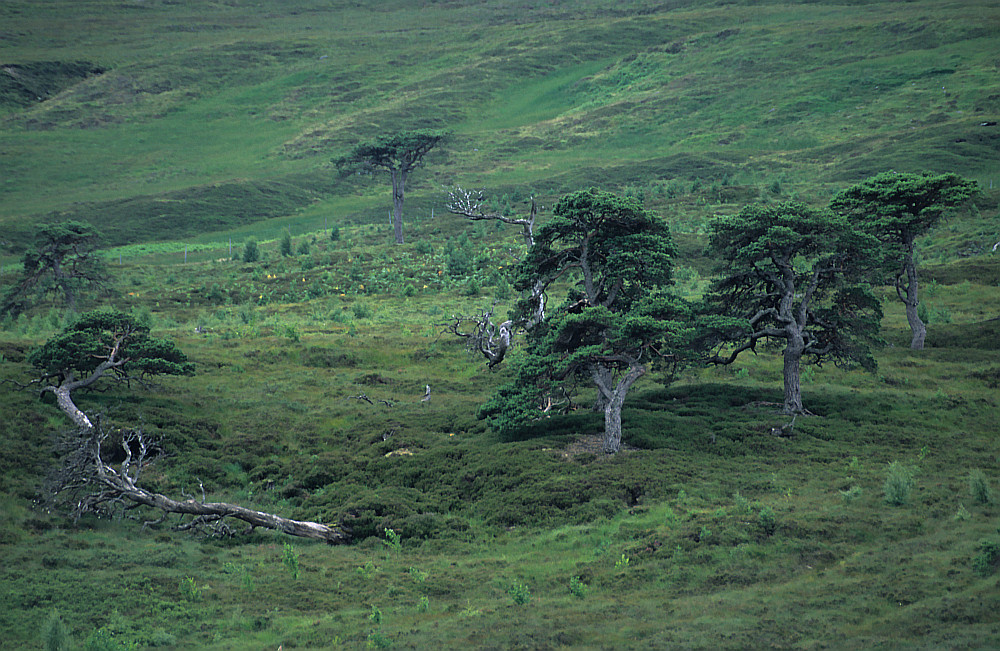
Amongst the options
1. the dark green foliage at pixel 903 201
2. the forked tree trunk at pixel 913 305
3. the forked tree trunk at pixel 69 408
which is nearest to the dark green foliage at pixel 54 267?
the forked tree trunk at pixel 69 408

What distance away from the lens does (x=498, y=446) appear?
28.1m

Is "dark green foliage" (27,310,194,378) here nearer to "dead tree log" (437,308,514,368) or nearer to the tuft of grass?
"dead tree log" (437,308,514,368)

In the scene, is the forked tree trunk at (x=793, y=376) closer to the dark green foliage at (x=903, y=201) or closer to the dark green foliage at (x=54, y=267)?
the dark green foliage at (x=903, y=201)

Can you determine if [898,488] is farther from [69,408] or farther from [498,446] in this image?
[69,408]

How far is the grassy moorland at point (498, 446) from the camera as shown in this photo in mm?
16469

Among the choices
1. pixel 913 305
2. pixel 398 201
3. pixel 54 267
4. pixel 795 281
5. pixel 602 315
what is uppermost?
pixel 602 315

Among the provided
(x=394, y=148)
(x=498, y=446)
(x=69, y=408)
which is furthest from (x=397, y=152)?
(x=498, y=446)

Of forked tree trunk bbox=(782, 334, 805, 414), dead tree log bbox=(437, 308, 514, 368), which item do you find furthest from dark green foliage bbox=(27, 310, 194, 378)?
forked tree trunk bbox=(782, 334, 805, 414)

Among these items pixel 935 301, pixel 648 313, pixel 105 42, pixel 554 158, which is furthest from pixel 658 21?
pixel 648 313

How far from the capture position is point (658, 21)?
6590 inches

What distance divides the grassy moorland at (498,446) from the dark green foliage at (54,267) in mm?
1737

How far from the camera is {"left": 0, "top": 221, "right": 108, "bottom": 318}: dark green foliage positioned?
177 feet

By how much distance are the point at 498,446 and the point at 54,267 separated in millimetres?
40944

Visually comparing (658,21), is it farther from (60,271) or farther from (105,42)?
(60,271)
